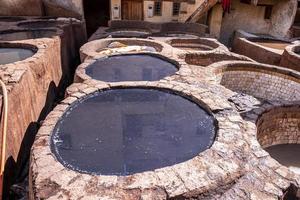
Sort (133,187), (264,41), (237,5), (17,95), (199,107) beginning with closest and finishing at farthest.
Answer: (133,187), (199,107), (17,95), (264,41), (237,5)

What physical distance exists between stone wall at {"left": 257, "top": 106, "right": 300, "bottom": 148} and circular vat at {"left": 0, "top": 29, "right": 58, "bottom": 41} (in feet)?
30.8

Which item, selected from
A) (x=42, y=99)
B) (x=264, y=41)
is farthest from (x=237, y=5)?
(x=42, y=99)

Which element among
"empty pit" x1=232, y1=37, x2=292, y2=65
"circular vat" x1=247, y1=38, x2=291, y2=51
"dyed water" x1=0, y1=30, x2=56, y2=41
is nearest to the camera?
"dyed water" x1=0, y1=30, x2=56, y2=41

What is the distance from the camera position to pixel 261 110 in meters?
9.29

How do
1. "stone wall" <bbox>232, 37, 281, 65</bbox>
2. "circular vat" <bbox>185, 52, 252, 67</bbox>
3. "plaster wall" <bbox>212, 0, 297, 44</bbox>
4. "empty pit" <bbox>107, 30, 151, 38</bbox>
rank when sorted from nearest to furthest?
"circular vat" <bbox>185, 52, 252, 67</bbox>, "stone wall" <bbox>232, 37, 281, 65</bbox>, "empty pit" <bbox>107, 30, 151, 38</bbox>, "plaster wall" <bbox>212, 0, 297, 44</bbox>

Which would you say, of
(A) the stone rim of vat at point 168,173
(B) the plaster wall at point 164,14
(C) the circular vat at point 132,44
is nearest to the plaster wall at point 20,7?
(B) the plaster wall at point 164,14

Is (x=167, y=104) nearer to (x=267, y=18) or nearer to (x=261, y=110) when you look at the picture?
(x=261, y=110)

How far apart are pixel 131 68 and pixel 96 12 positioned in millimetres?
16973

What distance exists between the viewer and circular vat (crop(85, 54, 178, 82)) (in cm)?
791

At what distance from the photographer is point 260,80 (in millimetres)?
11477

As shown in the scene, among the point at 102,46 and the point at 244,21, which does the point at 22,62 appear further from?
the point at 244,21

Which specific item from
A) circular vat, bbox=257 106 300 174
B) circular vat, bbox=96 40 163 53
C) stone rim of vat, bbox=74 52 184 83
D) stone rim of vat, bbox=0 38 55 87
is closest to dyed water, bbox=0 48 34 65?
stone rim of vat, bbox=0 38 55 87

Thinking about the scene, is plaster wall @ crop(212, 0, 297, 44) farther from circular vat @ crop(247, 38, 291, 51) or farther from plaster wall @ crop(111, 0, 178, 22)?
plaster wall @ crop(111, 0, 178, 22)

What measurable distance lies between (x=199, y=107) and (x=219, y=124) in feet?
2.61
